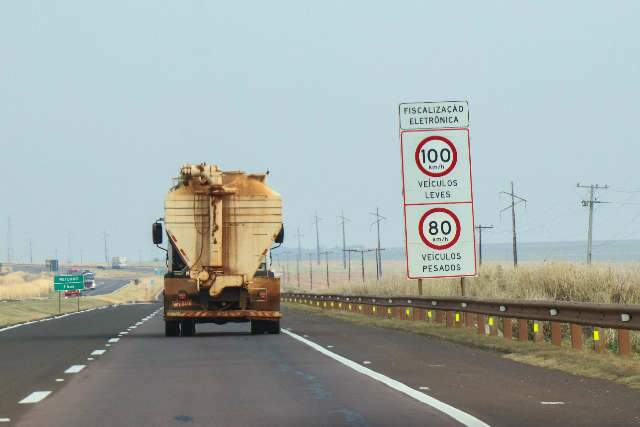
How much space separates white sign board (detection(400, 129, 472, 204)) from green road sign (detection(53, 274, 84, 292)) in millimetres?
44363

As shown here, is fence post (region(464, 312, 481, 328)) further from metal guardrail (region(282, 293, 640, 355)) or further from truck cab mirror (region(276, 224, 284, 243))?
truck cab mirror (region(276, 224, 284, 243))

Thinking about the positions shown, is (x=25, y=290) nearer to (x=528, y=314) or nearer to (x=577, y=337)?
(x=528, y=314)

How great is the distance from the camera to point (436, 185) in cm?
2848

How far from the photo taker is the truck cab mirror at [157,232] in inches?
1098

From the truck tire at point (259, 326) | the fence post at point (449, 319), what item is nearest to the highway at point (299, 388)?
the truck tire at point (259, 326)

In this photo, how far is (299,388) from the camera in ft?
46.9

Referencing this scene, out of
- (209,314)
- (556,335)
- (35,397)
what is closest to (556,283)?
(209,314)

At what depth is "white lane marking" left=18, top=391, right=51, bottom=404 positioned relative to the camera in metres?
13.2

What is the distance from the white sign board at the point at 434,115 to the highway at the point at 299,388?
21.1ft

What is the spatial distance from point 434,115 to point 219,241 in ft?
18.1

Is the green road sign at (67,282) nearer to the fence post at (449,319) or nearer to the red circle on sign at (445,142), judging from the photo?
the fence post at (449,319)

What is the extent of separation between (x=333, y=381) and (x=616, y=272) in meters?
17.7

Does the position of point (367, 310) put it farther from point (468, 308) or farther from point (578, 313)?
point (578, 313)

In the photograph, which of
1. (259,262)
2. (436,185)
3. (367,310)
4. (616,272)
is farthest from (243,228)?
(367,310)
